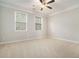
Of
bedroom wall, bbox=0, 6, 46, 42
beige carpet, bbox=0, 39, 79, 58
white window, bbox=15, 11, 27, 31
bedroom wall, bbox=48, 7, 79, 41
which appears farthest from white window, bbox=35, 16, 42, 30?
beige carpet, bbox=0, 39, 79, 58

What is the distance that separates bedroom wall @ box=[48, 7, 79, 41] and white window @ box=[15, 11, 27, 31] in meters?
2.18

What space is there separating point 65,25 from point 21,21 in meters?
2.77

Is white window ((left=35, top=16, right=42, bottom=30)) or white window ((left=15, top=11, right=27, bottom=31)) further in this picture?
white window ((left=35, top=16, right=42, bottom=30))

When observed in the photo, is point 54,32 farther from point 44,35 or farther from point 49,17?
point 49,17

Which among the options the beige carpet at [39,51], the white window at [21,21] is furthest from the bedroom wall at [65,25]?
the white window at [21,21]

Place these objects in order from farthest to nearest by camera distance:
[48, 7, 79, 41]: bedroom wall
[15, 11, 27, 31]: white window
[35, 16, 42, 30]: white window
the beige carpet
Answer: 1. [35, 16, 42, 30]: white window
2. [15, 11, 27, 31]: white window
3. [48, 7, 79, 41]: bedroom wall
4. the beige carpet

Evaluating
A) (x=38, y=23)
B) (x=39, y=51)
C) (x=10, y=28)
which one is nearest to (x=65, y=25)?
(x=38, y=23)

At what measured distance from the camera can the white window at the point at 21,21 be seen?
3945 mm

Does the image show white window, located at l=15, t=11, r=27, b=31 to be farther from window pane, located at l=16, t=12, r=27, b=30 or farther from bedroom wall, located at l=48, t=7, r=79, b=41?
bedroom wall, located at l=48, t=7, r=79, b=41

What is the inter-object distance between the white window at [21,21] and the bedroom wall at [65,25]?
2.18 metres

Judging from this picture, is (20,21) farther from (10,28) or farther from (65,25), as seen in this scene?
(65,25)

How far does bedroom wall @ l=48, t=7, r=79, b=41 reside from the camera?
3512 mm

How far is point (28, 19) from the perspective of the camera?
14.5 feet

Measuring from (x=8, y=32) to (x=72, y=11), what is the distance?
12.0ft
